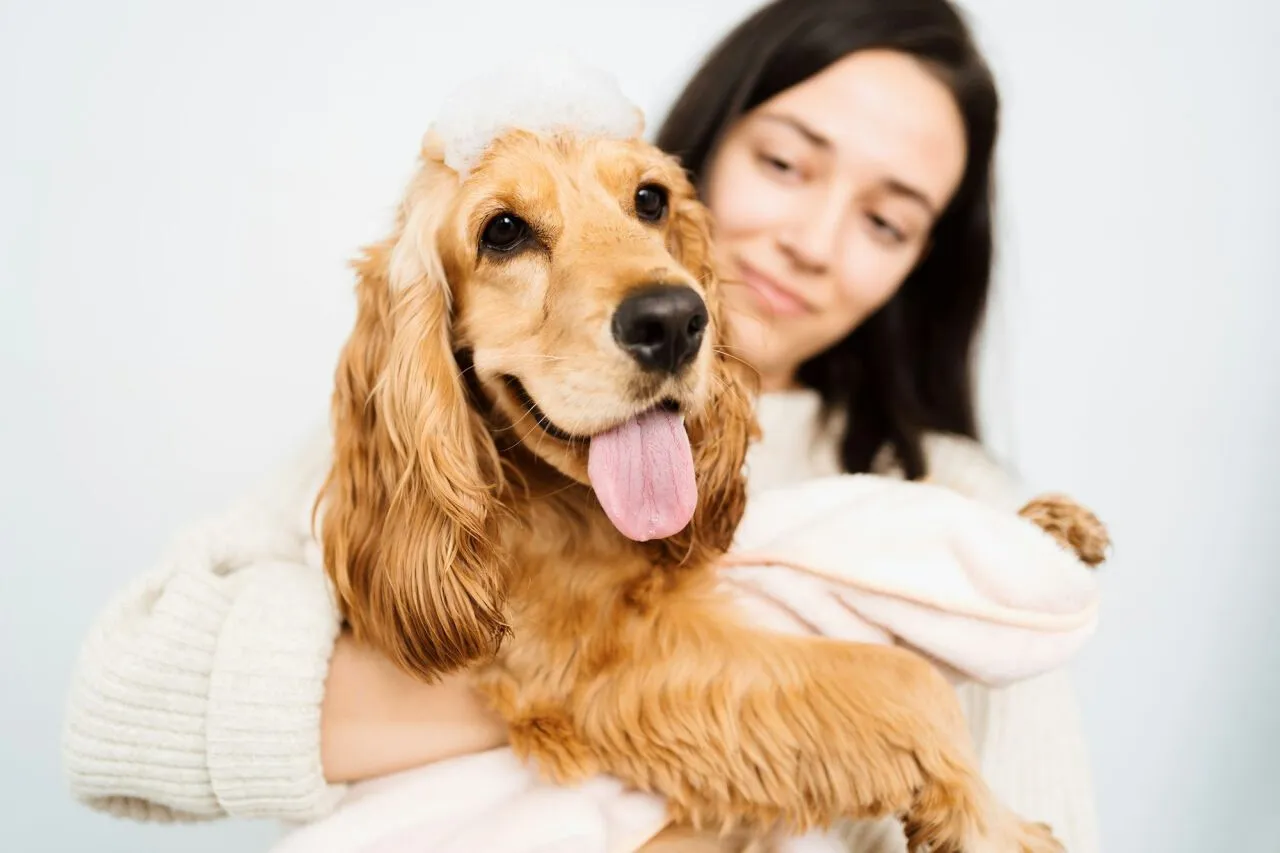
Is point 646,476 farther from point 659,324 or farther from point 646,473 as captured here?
point 659,324

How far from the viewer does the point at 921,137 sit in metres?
1.47

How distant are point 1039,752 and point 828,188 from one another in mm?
1031

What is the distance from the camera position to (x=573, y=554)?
1099 millimetres

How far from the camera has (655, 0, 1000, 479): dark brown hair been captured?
153 cm

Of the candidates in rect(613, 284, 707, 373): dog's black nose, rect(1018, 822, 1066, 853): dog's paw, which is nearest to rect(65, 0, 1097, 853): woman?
rect(1018, 822, 1066, 853): dog's paw

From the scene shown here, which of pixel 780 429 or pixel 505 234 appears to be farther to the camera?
pixel 780 429

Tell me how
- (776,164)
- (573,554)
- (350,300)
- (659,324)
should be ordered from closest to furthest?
(659,324)
(573,554)
(776,164)
(350,300)

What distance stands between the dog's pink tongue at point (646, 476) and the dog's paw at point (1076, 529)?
593 millimetres

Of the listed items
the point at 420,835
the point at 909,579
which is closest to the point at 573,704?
the point at 420,835

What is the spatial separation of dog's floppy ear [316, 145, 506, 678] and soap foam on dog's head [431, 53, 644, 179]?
54mm

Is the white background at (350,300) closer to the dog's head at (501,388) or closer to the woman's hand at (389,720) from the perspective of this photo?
the dog's head at (501,388)

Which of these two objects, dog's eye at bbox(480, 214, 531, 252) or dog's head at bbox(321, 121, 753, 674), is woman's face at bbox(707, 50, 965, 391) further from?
dog's eye at bbox(480, 214, 531, 252)

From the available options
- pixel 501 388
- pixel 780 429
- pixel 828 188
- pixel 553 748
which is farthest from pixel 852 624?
pixel 828 188

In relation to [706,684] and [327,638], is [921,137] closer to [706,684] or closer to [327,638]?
[706,684]
